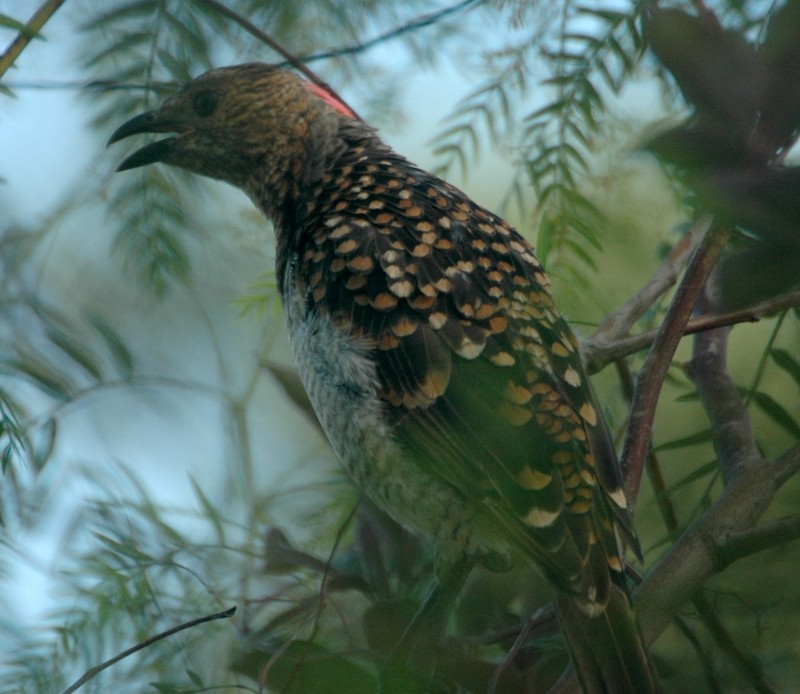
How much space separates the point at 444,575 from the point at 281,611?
388 millimetres

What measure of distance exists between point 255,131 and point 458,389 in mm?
1126

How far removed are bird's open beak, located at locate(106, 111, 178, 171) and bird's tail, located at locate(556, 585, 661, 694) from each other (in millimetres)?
1027

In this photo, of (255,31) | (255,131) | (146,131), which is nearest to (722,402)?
(255,31)

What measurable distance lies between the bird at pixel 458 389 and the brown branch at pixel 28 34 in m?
0.34

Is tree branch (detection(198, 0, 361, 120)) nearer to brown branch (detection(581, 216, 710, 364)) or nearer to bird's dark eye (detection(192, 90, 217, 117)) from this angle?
brown branch (detection(581, 216, 710, 364))

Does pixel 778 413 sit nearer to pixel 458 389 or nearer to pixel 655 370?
pixel 655 370

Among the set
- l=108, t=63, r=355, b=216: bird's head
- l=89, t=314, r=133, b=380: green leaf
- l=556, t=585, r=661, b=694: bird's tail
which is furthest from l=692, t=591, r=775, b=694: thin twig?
l=108, t=63, r=355, b=216: bird's head

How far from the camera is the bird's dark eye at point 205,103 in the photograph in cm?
240

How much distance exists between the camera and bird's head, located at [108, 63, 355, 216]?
2.38 meters

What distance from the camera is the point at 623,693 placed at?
134cm

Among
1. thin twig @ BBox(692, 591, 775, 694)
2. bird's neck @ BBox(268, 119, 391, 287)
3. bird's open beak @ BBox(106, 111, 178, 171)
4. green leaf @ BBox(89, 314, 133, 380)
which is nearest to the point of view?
thin twig @ BBox(692, 591, 775, 694)

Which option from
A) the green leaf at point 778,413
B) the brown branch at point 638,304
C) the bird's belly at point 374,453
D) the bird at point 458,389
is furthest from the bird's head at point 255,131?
the green leaf at point 778,413

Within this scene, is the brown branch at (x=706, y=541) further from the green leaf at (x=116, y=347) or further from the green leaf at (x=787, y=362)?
the green leaf at (x=116, y=347)

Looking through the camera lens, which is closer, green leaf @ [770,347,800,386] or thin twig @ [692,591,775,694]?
thin twig @ [692,591,775,694]
